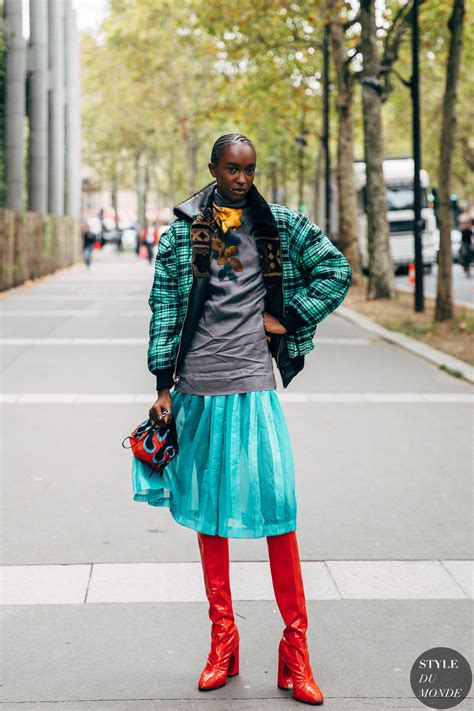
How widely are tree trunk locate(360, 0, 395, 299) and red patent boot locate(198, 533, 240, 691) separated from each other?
63.2 feet

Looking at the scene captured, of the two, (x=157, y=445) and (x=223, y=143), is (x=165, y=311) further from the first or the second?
(x=223, y=143)

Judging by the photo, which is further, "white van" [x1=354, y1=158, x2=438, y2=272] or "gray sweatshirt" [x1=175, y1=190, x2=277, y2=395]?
"white van" [x1=354, y1=158, x2=438, y2=272]

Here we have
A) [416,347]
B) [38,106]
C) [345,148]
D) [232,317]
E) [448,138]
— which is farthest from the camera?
[38,106]

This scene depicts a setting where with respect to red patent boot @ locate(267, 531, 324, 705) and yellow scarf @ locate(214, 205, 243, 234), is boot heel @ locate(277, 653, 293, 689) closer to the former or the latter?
red patent boot @ locate(267, 531, 324, 705)

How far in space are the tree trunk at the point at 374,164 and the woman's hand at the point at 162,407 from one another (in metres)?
19.2

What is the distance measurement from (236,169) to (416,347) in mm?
11541


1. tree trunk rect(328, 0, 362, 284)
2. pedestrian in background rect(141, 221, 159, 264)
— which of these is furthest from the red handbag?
pedestrian in background rect(141, 221, 159, 264)

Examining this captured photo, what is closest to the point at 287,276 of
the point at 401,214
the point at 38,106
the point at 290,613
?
the point at 290,613

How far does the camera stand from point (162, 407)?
4004mm

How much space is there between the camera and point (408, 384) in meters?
12.0

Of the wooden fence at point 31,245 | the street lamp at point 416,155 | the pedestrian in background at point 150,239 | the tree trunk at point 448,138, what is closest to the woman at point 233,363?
the tree trunk at point 448,138

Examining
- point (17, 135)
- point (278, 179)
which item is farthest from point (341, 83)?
point (278, 179)

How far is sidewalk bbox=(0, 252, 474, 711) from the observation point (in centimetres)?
405

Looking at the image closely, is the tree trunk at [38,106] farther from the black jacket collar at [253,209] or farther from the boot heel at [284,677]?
the boot heel at [284,677]
